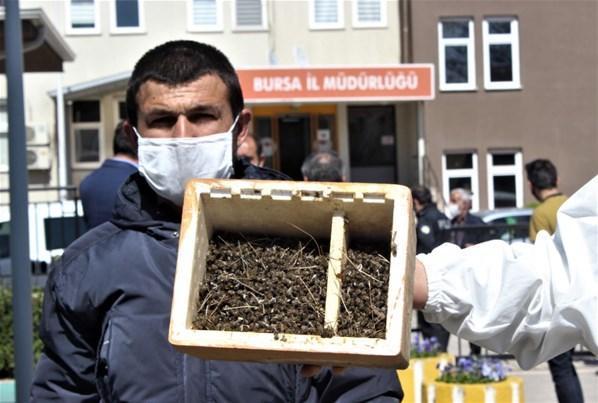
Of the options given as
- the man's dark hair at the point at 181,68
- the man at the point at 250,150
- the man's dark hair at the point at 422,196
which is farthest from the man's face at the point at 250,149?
the man's dark hair at the point at 181,68

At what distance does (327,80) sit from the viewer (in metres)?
27.4

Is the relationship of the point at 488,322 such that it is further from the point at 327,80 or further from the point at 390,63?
the point at 390,63

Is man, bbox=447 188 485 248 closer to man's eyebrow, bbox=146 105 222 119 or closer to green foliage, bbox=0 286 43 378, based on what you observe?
green foliage, bbox=0 286 43 378

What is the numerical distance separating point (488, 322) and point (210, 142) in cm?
80

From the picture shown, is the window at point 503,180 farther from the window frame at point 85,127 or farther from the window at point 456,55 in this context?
the window frame at point 85,127

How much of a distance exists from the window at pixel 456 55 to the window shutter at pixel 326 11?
285 centimetres

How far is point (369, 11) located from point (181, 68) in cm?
2849

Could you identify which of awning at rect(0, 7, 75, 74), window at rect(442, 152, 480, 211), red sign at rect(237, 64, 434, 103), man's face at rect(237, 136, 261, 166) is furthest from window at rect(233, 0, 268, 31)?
man's face at rect(237, 136, 261, 166)

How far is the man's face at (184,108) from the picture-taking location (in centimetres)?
271

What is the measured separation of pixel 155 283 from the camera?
257 centimetres

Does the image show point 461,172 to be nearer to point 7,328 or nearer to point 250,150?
point 7,328

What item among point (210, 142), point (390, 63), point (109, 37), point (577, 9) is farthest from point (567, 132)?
point (210, 142)

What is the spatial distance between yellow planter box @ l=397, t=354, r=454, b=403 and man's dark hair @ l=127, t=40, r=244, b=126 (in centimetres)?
565

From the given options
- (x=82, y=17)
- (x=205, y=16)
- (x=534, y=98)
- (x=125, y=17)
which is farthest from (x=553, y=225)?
(x=82, y=17)
